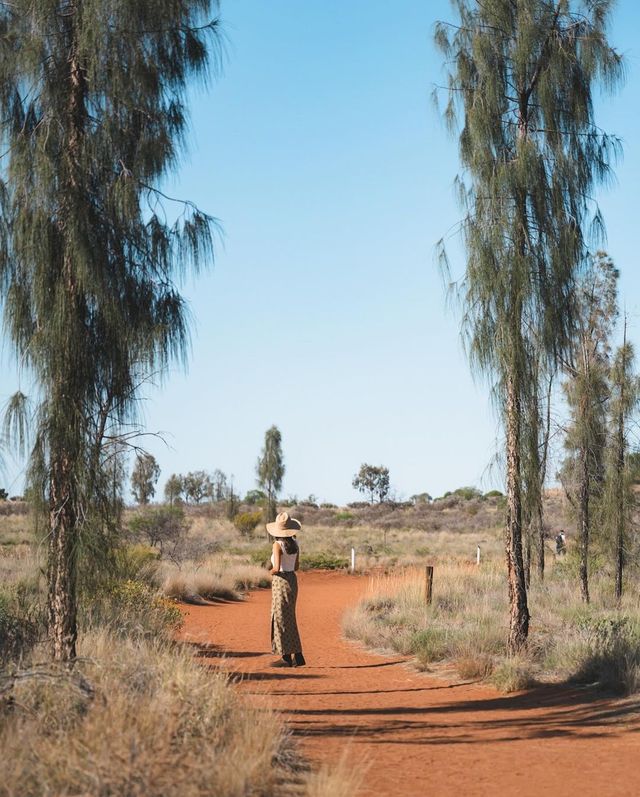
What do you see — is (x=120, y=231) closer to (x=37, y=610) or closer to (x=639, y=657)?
(x=37, y=610)

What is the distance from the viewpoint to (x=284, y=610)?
12.3 m

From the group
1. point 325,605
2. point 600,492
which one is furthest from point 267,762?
point 325,605

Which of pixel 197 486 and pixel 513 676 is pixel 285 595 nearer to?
pixel 513 676

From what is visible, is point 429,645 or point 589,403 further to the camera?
point 589,403

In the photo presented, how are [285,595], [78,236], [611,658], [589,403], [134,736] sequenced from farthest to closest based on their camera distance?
[589,403] < [285,595] < [611,658] < [78,236] < [134,736]

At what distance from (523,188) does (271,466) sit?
35081 millimetres

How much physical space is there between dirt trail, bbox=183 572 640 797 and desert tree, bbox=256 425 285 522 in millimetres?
31824

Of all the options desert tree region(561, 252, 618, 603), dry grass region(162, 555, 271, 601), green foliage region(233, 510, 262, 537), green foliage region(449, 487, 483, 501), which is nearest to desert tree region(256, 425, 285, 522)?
green foliage region(233, 510, 262, 537)

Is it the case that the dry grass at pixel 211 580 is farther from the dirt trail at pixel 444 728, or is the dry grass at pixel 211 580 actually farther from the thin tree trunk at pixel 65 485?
the thin tree trunk at pixel 65 485

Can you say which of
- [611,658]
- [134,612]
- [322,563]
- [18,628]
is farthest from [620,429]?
[322,563]

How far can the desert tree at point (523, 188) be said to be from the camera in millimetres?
12078

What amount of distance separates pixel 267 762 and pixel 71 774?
1.32 meters

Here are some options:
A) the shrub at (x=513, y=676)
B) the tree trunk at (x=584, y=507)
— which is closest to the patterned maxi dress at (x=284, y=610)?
the shrub at (x=513, y=676)

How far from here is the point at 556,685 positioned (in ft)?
35.5
